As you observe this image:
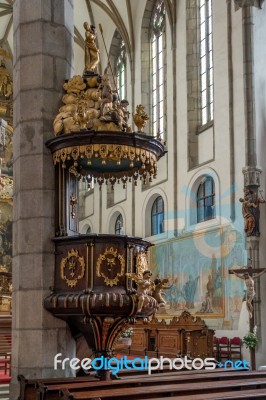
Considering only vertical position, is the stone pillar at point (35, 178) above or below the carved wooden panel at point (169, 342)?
above

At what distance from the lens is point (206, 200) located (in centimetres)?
1909

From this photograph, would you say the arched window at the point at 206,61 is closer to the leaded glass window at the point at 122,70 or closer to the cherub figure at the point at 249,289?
the cherub figure at the point at 249,289

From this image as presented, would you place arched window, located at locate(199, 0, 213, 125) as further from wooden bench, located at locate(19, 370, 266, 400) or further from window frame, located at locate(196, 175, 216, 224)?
wooden bench, located at locate(19, 370, 266, 400)

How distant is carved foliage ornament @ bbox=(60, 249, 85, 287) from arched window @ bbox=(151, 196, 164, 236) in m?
13.7

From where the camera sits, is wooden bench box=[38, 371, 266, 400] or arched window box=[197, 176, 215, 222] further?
arched window box=[197, 176, 215, 222]

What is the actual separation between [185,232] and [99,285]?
12036mm

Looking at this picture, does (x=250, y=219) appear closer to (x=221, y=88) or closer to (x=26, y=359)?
(x=221, y=88)

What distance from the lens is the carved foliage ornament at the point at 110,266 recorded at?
7.64m

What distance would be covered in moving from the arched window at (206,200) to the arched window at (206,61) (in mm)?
1966

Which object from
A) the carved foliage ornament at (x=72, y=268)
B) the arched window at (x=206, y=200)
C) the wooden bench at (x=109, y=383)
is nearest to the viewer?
the wooden bench at (x=109, y=383)

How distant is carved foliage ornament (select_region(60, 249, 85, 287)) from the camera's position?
7723mm

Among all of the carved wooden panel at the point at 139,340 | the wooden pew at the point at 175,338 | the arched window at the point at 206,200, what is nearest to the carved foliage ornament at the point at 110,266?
the wooden pew at the point at 175,338

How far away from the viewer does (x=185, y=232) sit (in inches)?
768

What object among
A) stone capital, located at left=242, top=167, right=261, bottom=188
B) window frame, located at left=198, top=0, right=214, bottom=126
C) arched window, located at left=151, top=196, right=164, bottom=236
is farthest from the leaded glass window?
stone capital, located at left=242, top=167, right=261, bottom=188
